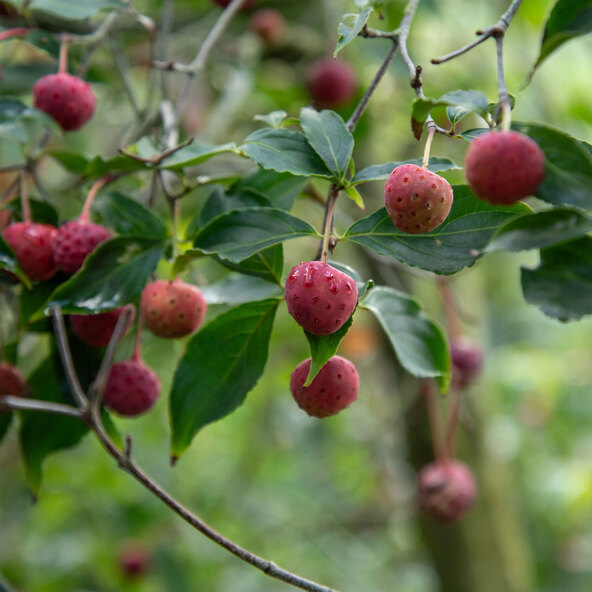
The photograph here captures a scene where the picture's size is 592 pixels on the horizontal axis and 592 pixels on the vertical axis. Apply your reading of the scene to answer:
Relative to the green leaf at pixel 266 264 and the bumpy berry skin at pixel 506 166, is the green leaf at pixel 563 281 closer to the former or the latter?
the bumpy berry skin at pixel 506 166

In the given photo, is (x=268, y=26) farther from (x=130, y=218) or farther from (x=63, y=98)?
(x=130, y=218)

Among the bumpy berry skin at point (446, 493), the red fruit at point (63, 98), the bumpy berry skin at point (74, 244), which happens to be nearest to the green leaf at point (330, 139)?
the bumpy berry skin at point (74, 244)

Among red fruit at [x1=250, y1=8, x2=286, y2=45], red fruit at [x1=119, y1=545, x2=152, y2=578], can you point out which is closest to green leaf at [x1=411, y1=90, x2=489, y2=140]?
red fruit at [x1=250, y1=8, x2=286, y2=45]

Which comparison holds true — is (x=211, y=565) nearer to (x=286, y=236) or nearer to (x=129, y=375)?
(x=129, y=375)

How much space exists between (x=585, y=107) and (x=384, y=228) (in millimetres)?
1422

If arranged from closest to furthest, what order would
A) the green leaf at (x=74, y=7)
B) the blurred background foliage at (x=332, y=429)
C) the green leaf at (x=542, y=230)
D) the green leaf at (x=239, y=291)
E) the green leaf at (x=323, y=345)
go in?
the green leaf at (x=542, y=230) < the green leaf at (x=323, y=345) < the green leaf at (x=239, y=291) < the green leaf at (x=74, y=7) < the blurred background foliage at (x=332, y=429)

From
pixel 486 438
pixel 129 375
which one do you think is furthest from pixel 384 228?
pixel 486 438

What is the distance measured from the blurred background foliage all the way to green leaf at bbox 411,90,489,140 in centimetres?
54

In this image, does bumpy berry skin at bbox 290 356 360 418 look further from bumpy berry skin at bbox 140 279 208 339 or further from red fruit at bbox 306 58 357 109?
red fruit at bbox 306 58 357 109

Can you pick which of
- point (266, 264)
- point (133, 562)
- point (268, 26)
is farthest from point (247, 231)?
point (133, 562)

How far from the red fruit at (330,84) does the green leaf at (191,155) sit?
857 mm

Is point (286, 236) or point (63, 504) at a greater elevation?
point (286, 236)

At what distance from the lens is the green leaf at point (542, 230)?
0.41 meters

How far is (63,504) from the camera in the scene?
1.90 metres
